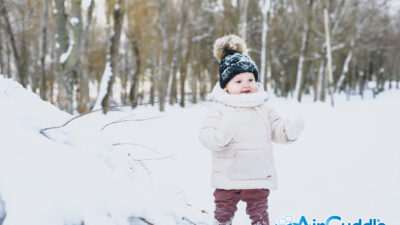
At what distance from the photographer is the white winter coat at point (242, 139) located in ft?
7.36

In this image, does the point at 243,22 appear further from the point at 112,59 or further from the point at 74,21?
A: the point at 74,21

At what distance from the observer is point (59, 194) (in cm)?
140

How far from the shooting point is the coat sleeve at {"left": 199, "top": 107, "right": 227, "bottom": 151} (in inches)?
86.4

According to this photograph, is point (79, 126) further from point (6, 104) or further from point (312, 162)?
point (312, 162)

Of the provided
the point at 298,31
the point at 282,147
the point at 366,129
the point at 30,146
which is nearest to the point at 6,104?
the point at 30,146

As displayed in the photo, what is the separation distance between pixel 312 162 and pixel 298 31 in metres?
19.9

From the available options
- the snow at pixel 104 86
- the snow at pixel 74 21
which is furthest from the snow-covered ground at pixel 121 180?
the snow at pixel 104 86

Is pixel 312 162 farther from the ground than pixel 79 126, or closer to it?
closer to it

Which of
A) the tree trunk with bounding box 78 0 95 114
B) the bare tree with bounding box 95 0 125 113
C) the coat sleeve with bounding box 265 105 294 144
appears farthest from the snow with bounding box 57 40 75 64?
the coat sleeve with bounding box 265 105 294 144

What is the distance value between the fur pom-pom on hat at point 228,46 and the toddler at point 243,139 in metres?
0.25

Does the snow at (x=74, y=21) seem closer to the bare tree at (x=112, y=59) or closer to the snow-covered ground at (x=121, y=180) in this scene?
the bare tree at (x=112, y=59)

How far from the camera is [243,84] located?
244cm

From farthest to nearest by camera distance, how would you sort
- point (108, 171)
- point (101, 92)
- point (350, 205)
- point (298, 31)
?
point (298, 31), point (101, 92), point (350, 205), point (108, 171)

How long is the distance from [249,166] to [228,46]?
40.7 inches
